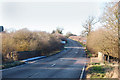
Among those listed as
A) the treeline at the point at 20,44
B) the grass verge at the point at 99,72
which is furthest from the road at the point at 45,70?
the treeline at the point at 20,44

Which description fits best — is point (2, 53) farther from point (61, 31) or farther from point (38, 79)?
point (61, 31)

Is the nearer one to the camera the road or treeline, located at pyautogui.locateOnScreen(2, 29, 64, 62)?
the road

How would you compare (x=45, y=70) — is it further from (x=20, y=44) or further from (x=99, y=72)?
(x=20, y=44)

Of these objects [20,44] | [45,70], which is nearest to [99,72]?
[45,70]

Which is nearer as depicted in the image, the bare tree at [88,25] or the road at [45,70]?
the road at [45,70]

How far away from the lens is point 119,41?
11.0 metres

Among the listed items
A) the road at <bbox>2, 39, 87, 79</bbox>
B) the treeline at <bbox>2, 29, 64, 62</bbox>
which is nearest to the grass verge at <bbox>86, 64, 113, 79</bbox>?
the road at <bbox>2, 39, 87, 79</bbox>

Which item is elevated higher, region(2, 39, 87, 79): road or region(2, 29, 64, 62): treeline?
region(2, 29, 64, 62): treeline

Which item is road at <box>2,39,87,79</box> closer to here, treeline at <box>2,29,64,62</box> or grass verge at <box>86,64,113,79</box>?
grass verge at <box>86,64,113,79</box>

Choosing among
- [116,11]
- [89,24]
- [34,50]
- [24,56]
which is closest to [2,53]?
[24,56]

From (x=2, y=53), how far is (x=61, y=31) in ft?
260

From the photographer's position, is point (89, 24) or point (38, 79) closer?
point (38, 79)

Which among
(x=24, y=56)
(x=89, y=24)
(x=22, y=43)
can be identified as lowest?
(x=24, y=56)

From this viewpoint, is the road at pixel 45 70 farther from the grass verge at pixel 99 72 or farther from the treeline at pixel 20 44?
the treeline at pixel 20 44
